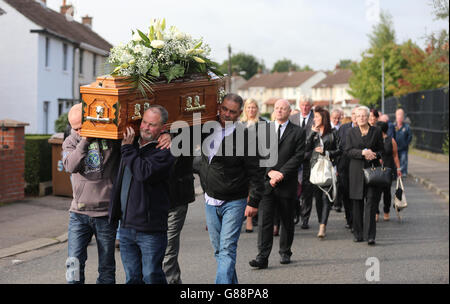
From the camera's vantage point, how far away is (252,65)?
492 feet

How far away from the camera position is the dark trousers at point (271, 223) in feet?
24.9

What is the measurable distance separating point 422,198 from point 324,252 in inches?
294

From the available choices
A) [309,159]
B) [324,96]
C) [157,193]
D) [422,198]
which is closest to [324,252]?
[309,159]

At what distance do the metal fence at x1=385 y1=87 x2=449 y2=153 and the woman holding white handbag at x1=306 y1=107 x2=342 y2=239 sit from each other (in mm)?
14586

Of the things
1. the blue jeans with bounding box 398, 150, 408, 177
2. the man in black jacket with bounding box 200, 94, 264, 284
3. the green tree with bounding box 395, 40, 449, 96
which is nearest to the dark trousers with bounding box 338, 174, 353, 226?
the man in black jacket with bounding box 200, 94, 264, 284

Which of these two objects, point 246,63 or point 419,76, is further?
point 246,63

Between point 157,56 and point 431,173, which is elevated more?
point 157,56

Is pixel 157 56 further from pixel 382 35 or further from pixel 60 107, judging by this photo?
pixel 382 35

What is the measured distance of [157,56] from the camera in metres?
4.28

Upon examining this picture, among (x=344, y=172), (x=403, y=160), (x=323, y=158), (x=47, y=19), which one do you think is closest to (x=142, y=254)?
(x=323, y=158)

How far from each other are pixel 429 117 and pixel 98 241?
1005 inches

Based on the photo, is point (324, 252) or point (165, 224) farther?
point (324, 252)

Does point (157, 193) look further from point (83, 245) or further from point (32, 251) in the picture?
point (32, 251)

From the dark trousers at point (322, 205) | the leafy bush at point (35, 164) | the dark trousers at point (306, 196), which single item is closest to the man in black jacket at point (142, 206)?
the dark trousers at point (322, 205)
